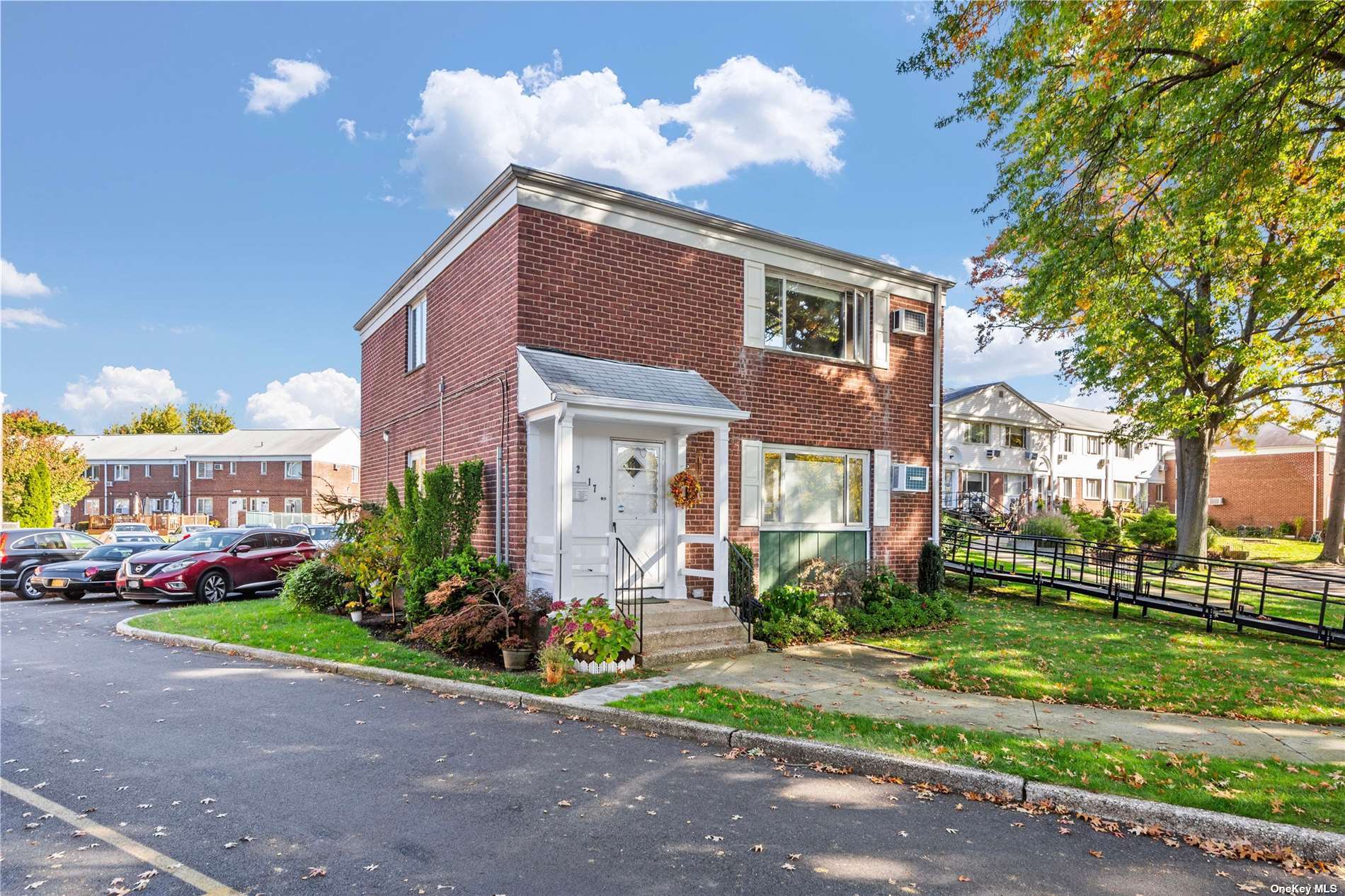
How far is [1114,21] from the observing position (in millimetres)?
8570

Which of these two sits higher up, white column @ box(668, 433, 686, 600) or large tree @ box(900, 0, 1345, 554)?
large tree @ box(900, 0, 1345, 554)

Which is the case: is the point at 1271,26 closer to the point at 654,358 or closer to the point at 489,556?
the point at 654,358

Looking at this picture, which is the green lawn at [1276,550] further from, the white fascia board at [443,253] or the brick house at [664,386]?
the white fascia board at [443,253]

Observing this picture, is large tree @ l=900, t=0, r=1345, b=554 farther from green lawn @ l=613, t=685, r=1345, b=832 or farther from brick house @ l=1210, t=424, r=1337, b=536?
brick house @ l=1210, t=424, r=1337, b=536

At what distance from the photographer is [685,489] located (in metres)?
10.2

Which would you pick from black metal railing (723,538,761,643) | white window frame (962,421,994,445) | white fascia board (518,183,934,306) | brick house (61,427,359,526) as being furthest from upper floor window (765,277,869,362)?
brick house (61,427,359,526)

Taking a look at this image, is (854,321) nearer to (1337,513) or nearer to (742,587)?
(742,587)

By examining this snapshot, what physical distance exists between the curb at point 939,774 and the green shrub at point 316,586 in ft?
16.8

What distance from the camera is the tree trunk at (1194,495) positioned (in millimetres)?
21141

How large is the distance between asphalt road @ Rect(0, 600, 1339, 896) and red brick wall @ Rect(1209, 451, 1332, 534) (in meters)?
41.7

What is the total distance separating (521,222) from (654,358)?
267cm

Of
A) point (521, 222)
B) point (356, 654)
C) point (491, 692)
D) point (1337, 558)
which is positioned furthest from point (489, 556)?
point (1337, 558)

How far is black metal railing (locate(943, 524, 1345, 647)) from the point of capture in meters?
11.5

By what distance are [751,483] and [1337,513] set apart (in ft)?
79.6
